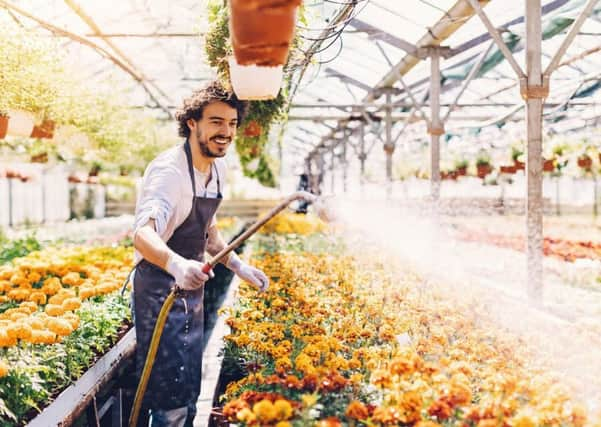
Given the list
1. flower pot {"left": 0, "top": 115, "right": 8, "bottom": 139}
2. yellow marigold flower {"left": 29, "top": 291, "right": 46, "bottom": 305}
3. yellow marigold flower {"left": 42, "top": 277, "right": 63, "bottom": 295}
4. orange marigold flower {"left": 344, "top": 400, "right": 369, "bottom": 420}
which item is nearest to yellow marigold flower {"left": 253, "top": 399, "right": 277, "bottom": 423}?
orange marigold flower {"left": 344, "top": 400, "right": 369, "bottom": 420}

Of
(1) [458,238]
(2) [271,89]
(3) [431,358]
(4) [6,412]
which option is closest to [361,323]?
(3) [431,358]

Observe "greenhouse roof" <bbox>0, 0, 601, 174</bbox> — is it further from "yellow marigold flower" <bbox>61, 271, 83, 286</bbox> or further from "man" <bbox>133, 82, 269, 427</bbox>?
"yellow marigold flower" <bbox>61, 271, 83, 286</bbox>

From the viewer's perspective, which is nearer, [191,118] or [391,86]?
[191,118]

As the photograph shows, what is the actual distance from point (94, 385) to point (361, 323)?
1094mm

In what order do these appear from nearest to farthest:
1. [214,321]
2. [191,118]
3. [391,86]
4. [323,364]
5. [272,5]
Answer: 1. [272,5]
2. [323,364]
3. [191,118]
4. [214,321]
5. [391,86]

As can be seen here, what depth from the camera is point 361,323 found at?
2609 mm

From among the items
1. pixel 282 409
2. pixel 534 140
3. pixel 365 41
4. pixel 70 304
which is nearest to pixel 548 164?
pixel 365 41

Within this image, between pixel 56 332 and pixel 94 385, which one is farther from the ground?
pixel 56 332

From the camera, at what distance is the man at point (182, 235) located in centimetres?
230

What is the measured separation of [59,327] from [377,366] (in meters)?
1.17

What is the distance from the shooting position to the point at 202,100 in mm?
2461

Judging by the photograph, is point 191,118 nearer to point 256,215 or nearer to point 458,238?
point 458,238

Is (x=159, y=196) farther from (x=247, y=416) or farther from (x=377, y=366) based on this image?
(x=247, y=416)

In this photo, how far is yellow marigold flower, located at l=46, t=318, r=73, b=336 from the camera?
90.0 inches
